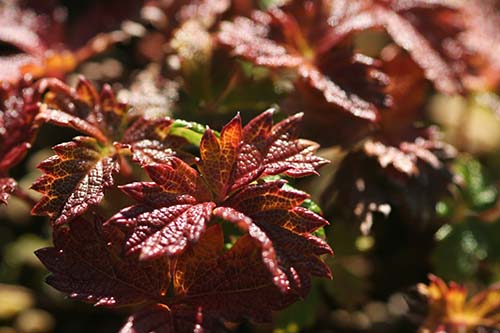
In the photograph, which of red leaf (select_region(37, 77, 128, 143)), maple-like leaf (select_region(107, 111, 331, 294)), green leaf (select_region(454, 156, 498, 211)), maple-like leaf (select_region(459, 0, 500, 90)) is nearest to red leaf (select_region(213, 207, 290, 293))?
maple-like leaf (select_region(107, 111, 331, 294))

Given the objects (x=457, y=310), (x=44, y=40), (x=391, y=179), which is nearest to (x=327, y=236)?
(x=391, y=179)

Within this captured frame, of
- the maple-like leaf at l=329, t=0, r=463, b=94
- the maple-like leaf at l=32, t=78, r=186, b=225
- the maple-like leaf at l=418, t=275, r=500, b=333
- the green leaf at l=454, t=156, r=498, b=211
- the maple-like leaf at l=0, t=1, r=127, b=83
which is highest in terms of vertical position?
the maple-like leaf at l=329, t=0, r=463, b=94

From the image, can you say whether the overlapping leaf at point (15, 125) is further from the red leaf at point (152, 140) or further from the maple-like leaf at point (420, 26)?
the maple-like leaf at point (420, 26)

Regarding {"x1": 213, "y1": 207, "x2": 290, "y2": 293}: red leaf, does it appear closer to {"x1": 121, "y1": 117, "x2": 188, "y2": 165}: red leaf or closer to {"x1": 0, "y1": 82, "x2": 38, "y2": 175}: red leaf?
{"x1": 121, "y1": 117, "x2": 188, "y2": 165}: red leaf

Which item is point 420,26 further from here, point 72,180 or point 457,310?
point 72,180

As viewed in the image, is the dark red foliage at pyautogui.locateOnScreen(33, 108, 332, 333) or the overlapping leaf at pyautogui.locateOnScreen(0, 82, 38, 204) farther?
the overlapping leaf at pyautogui.locateOnScreen(0, 82, 38, 204)

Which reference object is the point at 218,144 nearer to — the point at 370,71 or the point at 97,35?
the point at 370,71

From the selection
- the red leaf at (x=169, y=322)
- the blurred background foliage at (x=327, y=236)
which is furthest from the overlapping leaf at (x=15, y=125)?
the red leaf at (x=169, y=322)
